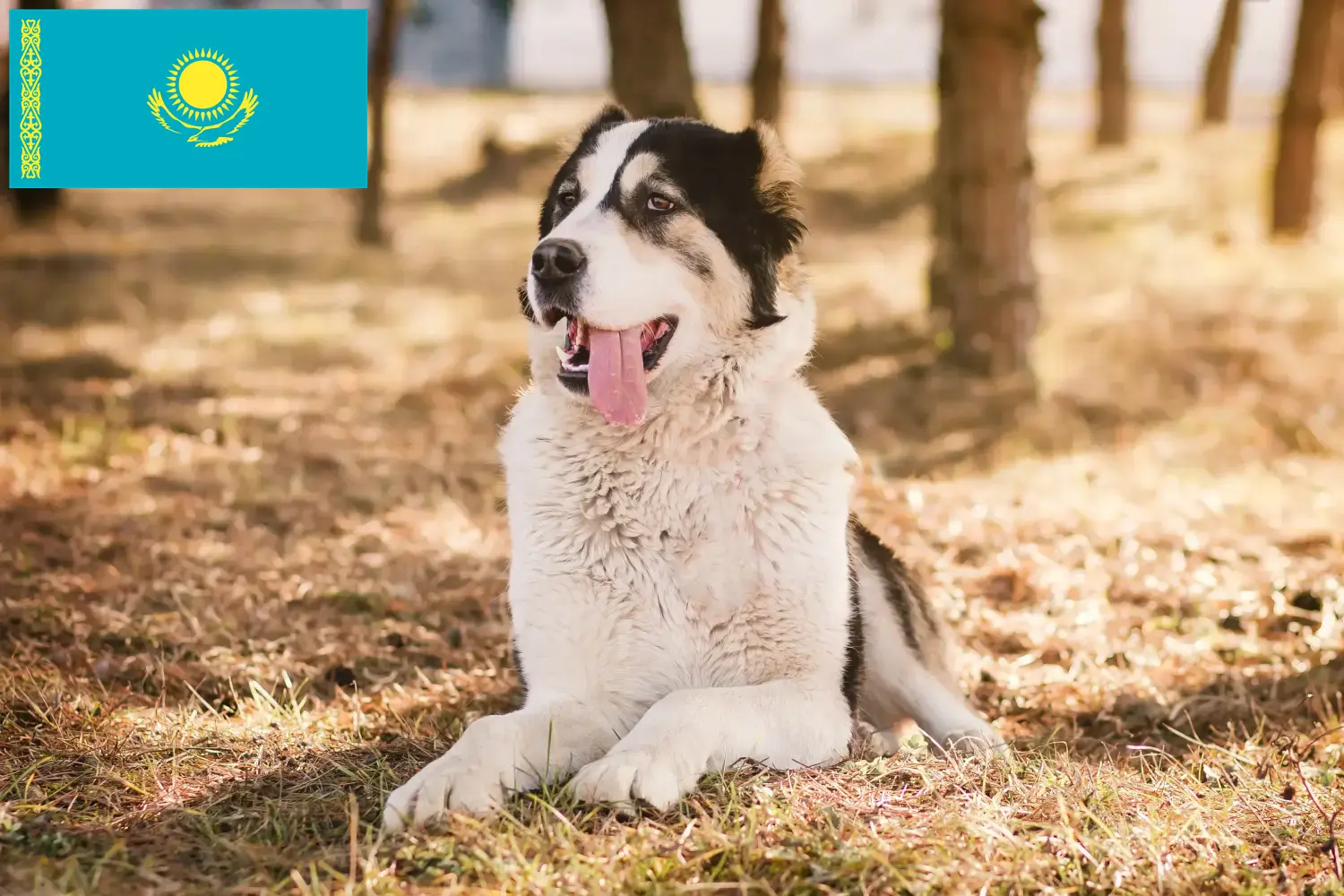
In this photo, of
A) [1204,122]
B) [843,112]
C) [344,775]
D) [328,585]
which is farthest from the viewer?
[843,112]

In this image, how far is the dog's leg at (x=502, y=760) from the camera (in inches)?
124

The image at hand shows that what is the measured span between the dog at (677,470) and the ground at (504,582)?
1.37 ft

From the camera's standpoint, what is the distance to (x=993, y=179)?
997cm

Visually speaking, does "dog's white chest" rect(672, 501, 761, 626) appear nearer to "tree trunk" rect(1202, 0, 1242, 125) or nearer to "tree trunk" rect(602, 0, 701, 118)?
"tree trunk" rect(602, 0, 701, 118)

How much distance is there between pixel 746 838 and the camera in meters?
3.08

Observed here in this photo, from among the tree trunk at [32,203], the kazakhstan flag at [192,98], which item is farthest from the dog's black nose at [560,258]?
the tree trunk at [32,203]

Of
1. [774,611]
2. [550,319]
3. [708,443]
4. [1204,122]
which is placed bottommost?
[774,611]

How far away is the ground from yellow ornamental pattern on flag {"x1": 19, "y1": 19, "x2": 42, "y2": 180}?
1.84 m

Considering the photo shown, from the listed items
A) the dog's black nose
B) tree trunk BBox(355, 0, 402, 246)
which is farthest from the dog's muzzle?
tree trunk BBox(355, 0, 402, 246)

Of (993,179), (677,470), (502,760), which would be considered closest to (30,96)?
(677,470)

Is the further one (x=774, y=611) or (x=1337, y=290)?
(x=1337, y=290)

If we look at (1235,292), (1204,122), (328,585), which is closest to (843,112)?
(1204,122)

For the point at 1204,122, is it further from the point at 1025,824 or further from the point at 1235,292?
the point at 1025,824

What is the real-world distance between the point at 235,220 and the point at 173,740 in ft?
71.2
